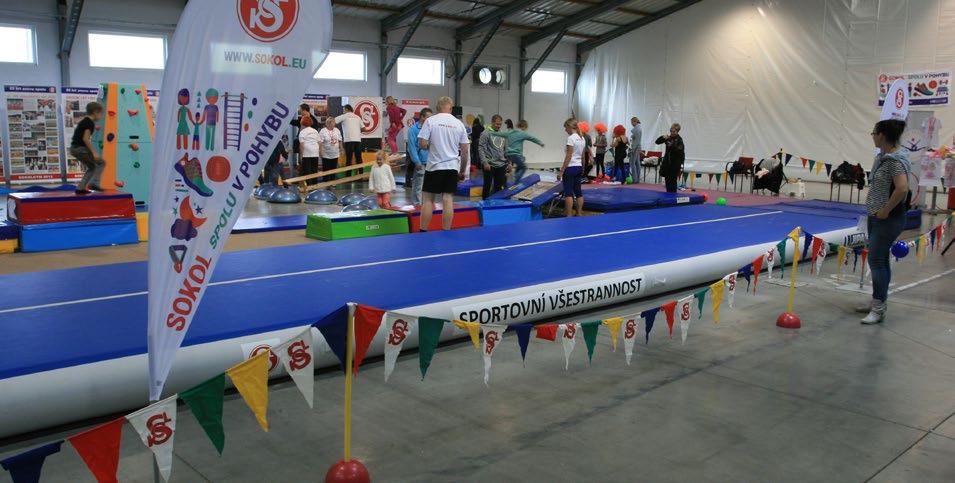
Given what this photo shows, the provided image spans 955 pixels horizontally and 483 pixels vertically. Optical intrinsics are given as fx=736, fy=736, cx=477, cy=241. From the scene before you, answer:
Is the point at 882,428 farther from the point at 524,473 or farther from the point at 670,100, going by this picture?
the point at 670,100

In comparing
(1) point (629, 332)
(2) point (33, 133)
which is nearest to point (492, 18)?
(2) point (33, 133)

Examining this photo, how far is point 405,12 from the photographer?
19.3 m

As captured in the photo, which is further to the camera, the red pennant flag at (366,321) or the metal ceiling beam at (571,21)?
the metal ceiling beam at (571,21)

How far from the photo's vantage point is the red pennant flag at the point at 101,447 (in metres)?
2.21

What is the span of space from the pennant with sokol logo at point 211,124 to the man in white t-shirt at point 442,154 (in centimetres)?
513

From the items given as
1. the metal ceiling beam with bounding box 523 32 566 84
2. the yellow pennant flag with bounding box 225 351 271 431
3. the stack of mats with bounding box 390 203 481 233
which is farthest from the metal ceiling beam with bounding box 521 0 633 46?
the yellow pennant flag with bounding box 225 351 271 431

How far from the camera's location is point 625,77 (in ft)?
78.7

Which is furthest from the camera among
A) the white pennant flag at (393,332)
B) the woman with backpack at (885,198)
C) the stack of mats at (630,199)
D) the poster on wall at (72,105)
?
the poster on wall at (72,105)

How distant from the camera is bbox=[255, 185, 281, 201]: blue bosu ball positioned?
478 inches

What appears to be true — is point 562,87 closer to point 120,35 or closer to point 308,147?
point 308,147

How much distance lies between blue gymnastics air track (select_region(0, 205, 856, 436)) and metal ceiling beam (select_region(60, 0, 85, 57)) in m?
11.4

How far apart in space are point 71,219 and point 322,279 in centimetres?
381

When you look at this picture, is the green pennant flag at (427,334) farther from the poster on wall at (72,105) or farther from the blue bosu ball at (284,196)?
the poster on wall at (72,105)

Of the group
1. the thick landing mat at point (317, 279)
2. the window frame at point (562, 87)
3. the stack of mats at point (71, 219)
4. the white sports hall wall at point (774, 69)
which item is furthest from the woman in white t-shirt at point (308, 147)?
the white sports hall wall at point (774, 69)
